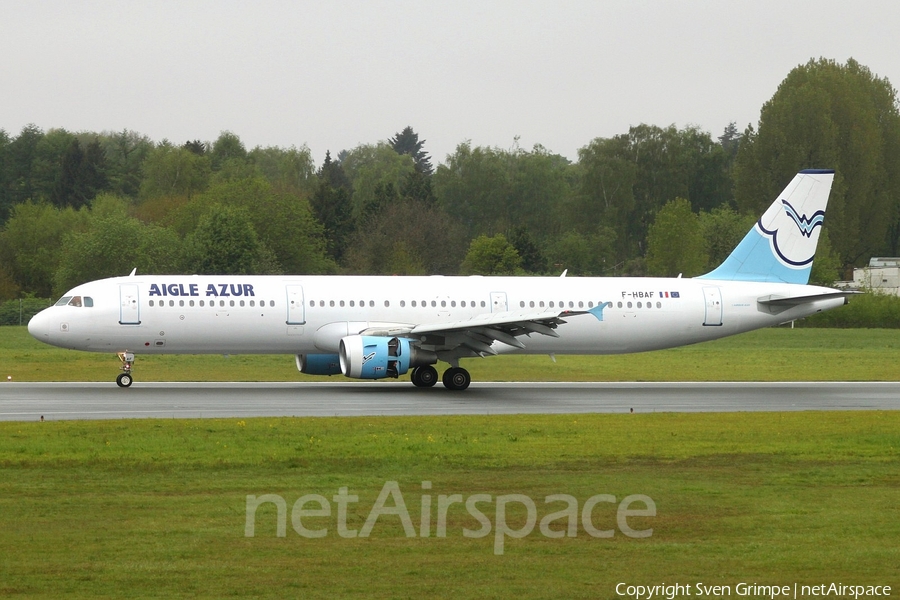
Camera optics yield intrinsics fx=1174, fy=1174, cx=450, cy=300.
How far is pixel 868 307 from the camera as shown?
68.9 metres

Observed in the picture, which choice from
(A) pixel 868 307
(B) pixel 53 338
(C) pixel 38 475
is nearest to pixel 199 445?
(C) pixel 38 475

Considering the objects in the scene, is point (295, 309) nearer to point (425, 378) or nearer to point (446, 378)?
point (425, 378)

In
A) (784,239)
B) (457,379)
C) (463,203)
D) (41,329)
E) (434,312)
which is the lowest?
(457,379)

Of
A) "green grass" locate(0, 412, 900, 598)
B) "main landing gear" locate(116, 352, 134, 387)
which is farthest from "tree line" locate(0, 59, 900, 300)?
"green grass" locate(0, 412, 900, 598)

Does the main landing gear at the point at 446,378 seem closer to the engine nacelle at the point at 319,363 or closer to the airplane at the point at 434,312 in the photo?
the airplane at the point at 434,312

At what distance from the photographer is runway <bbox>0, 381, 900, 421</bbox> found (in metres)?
25.9

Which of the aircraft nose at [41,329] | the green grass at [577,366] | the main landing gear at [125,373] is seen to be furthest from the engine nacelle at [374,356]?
the aircraft nose at [41,329]

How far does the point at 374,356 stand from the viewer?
98.5 ft

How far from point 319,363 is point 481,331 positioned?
188 inches

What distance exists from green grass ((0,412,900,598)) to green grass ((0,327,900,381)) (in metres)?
15.6

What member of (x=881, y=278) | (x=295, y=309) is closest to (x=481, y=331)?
(x=295, y=309)

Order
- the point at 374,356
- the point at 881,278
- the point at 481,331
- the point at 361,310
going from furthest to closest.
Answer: the point at 881,278, the point at 361,310, the point at 481,331, the point at 374,356

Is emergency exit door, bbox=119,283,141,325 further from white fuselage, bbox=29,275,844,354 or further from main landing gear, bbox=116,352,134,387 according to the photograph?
main landing gear, bbox=116,352,134,387

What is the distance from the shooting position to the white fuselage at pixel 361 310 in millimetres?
31766
